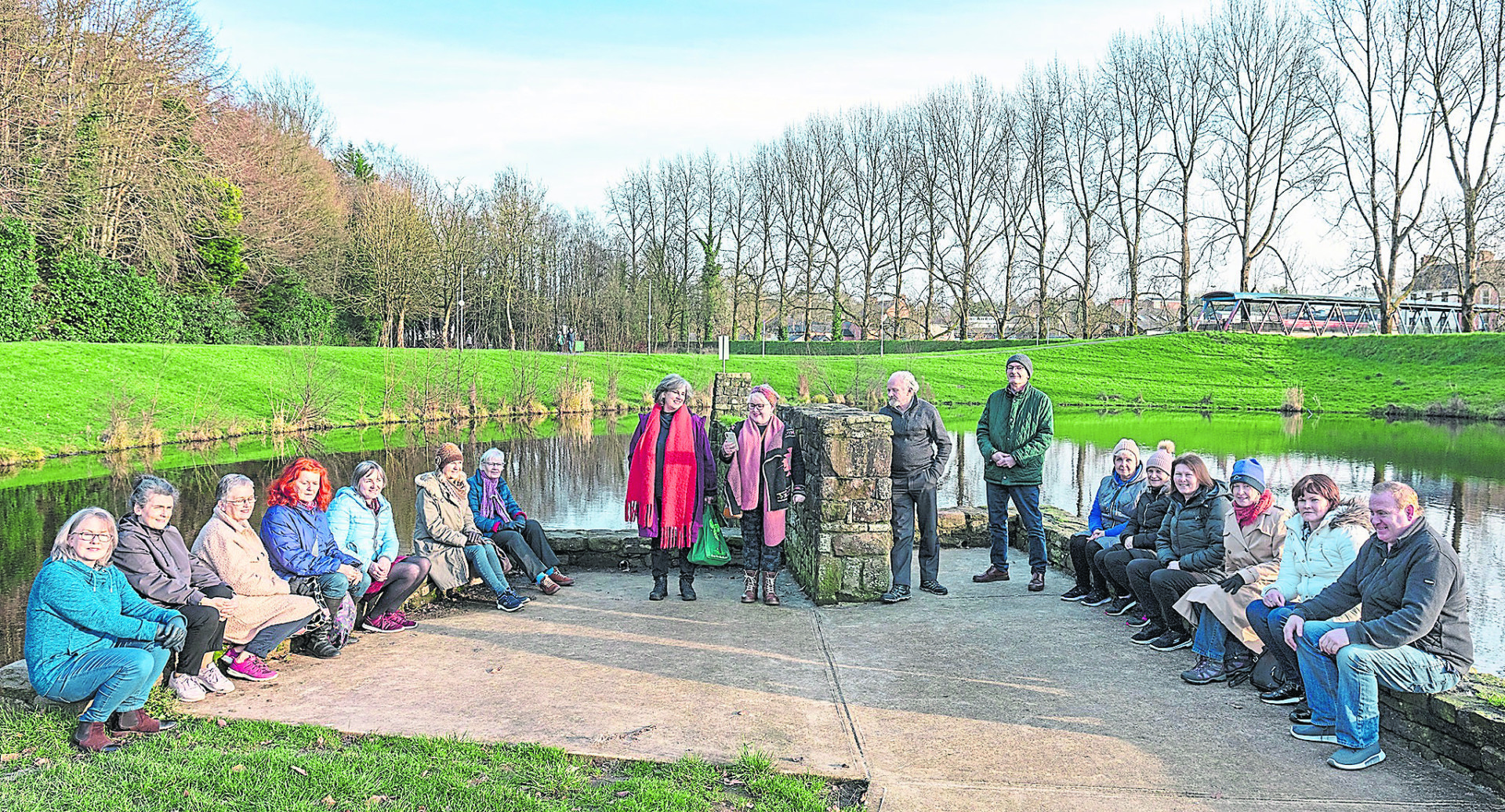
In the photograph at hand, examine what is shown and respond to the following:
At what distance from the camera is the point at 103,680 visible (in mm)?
4273

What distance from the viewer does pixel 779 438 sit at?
7129mm

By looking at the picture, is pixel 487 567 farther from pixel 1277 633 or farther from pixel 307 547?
pixel 1277 633

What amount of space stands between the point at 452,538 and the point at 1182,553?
4983 millimetres

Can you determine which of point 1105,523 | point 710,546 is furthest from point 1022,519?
point 710,546

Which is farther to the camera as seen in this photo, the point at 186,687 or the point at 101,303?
the point at 101,303

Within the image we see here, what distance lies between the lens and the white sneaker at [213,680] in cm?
502

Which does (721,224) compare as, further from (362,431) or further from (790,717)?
(790,717)

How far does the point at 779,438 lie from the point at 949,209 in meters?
49.7

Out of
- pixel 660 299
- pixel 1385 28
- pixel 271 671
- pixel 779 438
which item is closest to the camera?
A: pixel 271 671

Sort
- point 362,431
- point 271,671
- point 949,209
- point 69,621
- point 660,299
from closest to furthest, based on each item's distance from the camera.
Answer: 1. point 69,621
2. point 271,671
3. point 362,431
4. point 949,209
5. point 660,299

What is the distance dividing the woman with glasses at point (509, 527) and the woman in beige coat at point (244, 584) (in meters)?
2.14

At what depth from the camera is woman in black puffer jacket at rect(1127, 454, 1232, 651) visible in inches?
227

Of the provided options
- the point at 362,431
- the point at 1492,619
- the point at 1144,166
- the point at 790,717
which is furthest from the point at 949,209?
the point at 790,717

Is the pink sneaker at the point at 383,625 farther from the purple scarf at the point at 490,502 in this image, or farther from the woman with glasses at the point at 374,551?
the purple scarf at the point at 490,502
